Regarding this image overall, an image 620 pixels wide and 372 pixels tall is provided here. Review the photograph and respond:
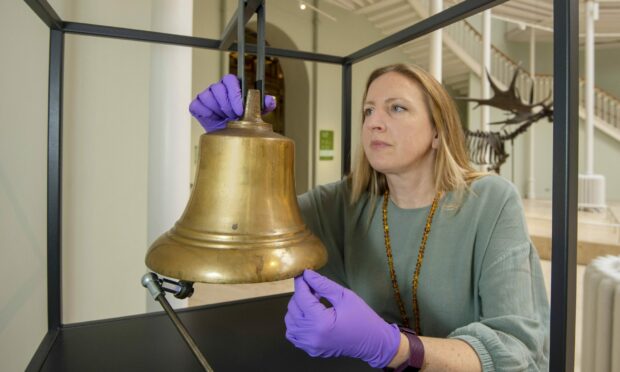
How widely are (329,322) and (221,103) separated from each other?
15.4 inches

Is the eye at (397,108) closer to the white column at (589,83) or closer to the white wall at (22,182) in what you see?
the white wall at (22,182)

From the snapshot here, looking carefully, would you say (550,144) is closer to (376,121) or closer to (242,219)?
(376,121)

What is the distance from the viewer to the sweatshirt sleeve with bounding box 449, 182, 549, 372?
774 mm

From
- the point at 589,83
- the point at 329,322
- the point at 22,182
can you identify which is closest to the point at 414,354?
the point at 329,322

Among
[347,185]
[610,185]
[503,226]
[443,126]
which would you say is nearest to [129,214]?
[347,185]

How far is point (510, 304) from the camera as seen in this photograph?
0.83 m

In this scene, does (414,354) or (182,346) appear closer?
(414,354)

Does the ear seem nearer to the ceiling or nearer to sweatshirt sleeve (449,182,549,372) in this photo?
sweatshirt sleeve (449,182,549,372)

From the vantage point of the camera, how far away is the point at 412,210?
3.67 ft

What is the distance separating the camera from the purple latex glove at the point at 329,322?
0.59 m

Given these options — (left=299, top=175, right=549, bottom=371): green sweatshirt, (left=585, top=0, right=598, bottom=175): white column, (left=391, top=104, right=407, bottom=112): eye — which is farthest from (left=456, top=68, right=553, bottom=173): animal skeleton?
(left=391, top=104, right=407, bottom=112): eye

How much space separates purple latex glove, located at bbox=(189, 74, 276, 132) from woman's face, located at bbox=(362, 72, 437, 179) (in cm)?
29

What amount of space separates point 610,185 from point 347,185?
11.1 metres

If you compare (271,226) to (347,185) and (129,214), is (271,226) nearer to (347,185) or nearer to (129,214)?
(347,185)
